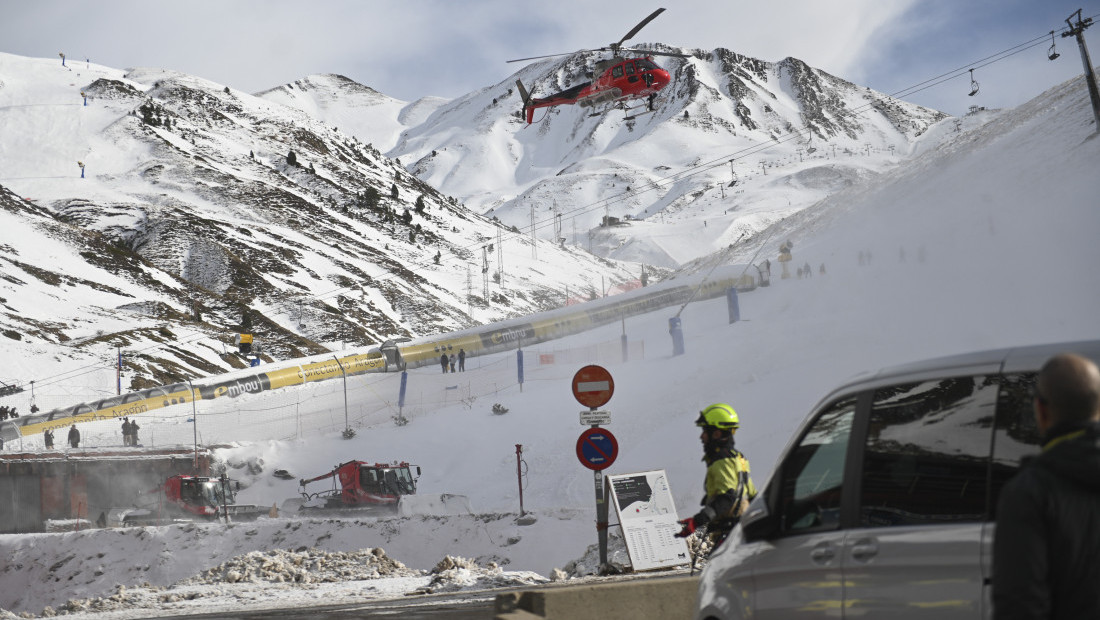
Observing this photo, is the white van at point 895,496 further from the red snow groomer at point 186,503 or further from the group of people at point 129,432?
the group of people at point 129,432

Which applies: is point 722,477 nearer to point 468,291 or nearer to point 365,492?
point 365,492

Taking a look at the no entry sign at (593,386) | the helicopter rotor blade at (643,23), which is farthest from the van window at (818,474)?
the helicopter rotor blade at (643,23)

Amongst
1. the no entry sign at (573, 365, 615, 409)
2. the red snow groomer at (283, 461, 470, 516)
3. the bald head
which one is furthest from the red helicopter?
the bald head

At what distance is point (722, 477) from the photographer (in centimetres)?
775

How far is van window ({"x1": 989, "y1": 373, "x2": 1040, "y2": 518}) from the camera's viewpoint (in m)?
3.37

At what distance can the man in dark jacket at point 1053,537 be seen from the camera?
2.54m

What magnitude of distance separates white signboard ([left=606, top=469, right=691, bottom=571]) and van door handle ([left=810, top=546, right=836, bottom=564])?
8.01 meters

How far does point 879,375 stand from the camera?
162 inches

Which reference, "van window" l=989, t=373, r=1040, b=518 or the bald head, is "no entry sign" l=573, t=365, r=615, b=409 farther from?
the bald head

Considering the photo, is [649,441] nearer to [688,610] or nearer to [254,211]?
[688,610]

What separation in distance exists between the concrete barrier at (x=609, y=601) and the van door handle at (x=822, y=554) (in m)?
4.03

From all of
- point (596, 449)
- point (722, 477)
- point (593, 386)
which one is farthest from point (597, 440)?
point (722, 477)

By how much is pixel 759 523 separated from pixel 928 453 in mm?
948

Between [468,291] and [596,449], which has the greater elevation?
[468,291]
